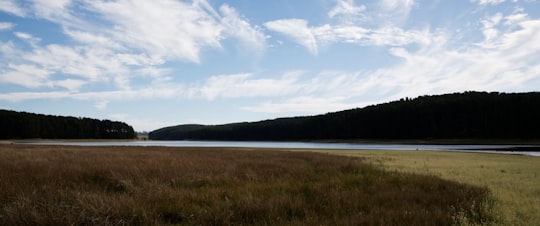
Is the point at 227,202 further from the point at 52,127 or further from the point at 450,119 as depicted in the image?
the point at 52,127

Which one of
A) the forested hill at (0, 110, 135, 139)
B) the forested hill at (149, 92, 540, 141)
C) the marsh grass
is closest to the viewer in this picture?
the marsh grass

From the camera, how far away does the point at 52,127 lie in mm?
163125

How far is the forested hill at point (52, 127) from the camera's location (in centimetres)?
14462

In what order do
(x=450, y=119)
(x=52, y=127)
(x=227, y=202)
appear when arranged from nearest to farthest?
1. (x=227, y=202)
2. (x=450, y=119)
3. (x=52, y=127)

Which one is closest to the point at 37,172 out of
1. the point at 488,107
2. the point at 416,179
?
the point at 416,179

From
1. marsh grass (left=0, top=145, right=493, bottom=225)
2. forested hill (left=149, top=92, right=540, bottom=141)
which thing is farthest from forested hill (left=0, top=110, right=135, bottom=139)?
marsh grass (left=0, top=145, right=493, bottom=225)

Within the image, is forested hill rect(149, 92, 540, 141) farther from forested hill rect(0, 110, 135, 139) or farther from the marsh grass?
the marsh grass

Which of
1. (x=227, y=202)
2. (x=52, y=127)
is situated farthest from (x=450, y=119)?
(x=52, y=127)

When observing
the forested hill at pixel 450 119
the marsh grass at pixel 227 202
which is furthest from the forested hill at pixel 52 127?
the marsh grass at pixel 227 202

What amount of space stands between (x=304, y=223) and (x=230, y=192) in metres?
3.83

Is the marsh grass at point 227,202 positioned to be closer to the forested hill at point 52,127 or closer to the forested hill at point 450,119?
the forested hill at point 450,119

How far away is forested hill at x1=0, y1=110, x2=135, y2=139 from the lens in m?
145

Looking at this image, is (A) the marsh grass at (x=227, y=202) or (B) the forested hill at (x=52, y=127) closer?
(A) the marsh grass at (x=227, y=202)

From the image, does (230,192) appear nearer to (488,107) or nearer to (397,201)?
(397,201)
